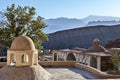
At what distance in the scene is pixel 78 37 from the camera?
300 ft

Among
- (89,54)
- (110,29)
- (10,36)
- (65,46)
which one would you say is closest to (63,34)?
(65,46)

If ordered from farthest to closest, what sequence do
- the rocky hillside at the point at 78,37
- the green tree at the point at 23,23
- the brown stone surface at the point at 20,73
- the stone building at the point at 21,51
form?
the rocky hillside at the point at 78,37 → the green tree at the point at 23,23 → the stone building at the point at 21,51 → the brown stone surface at the point at 20,73

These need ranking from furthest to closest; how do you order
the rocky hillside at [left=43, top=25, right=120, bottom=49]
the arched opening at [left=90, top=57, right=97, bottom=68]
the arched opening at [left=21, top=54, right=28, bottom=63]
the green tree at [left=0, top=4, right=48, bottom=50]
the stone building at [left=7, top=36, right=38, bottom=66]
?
the rocky hillside at [left=43, top=25, right=120, bottom=49] < the arched opening at [left=90, top=57, right=97, bottom=68] < the green tree at [left=0, top=4, right=48, bottom=50] < the arched opening at [left=21, top=54, right=28, bottom=63] < the stone building at [left=7, top=36, right=38, bottom=66]

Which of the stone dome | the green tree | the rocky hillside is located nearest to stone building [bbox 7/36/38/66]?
the stone dome

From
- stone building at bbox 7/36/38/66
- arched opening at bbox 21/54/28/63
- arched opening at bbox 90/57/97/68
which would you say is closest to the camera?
stone building at bbox 7/36/38/66

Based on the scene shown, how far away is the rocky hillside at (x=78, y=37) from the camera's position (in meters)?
91.1

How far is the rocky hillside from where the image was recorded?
299ft

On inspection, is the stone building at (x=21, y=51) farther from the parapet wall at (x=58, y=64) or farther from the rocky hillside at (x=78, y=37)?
the rocky hillside at (x=78, y=37)

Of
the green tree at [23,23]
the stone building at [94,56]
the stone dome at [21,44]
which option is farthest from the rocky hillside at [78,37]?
the stone dome at [21,44]

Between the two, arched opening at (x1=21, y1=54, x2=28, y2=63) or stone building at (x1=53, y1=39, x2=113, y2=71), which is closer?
arched opening at (x1=21, y1=54, x2=28, y2=63)

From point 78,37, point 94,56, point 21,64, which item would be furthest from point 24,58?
point 78,37

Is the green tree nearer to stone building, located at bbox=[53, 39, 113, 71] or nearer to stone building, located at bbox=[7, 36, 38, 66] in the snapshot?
stone building, located at bbox=[53, 39, 113, 71]

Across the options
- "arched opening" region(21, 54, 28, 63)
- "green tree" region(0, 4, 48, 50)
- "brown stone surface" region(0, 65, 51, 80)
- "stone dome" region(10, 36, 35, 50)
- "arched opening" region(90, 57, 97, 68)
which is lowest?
"arched opening" region(90, 57, 97, 68)

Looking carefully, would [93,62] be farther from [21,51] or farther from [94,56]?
[21,51]
